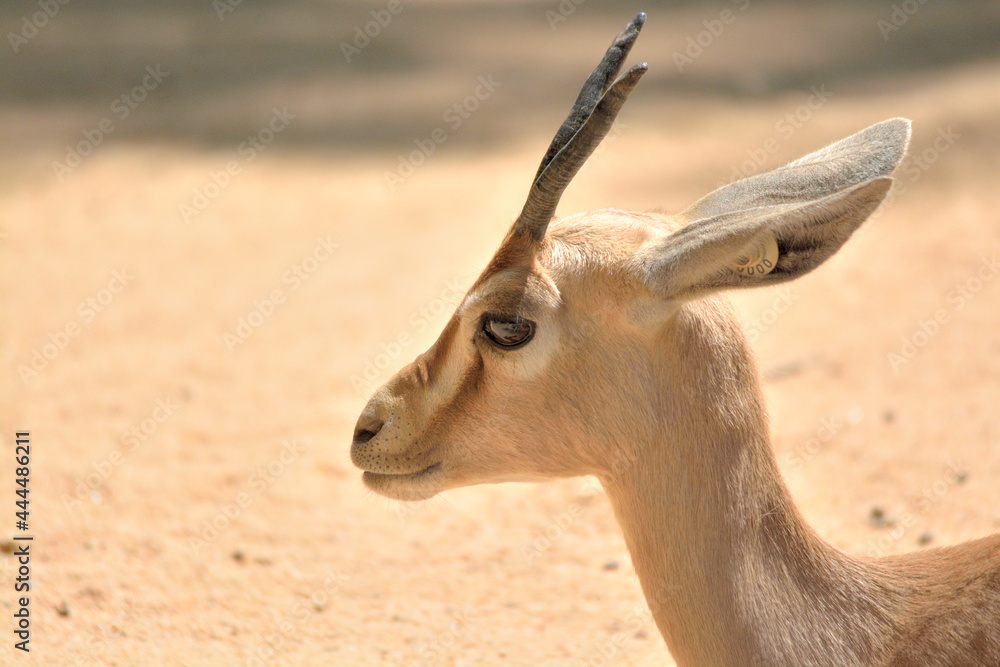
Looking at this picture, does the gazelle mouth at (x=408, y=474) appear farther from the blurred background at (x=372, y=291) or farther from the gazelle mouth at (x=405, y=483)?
the blurred background at (x=372, y=291)

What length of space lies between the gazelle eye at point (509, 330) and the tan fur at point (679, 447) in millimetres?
30

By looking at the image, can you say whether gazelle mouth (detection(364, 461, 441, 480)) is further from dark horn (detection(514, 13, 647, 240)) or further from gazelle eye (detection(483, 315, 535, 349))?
dark horn (detection(514, 13, 647, 240))

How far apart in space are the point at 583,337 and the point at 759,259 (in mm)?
638

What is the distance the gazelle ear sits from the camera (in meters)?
2.65

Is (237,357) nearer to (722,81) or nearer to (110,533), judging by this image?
(110,533)

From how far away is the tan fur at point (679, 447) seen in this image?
3.10 metres

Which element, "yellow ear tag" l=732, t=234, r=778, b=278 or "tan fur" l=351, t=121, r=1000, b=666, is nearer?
"yellow ear tag" l=732, t=234, r=778, b=278

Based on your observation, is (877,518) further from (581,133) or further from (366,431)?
(581,133)

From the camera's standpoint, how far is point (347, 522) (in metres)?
6.14

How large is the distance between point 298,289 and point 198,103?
5006 mm

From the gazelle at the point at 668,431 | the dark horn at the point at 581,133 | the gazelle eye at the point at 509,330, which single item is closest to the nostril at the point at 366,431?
the gazelle at the point at 668,431

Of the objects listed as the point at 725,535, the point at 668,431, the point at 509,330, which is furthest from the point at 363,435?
the point at 725,535

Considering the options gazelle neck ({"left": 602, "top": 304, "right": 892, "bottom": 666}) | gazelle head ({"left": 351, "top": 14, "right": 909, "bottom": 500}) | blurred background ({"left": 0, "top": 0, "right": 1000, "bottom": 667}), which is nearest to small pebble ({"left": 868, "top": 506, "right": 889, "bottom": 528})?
blurred background ({"left": 0, "top": 0, "right": 1000, "bottom": 667})

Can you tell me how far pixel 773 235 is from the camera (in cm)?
273
